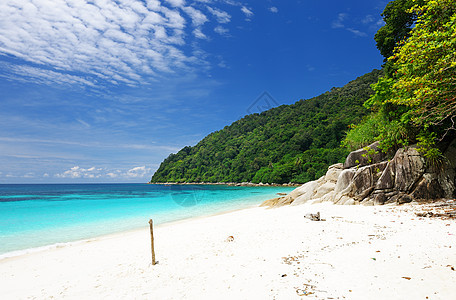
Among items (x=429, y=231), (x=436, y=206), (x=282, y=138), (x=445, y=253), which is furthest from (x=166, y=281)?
(x=282, y=138)

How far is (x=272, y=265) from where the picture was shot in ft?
20.9

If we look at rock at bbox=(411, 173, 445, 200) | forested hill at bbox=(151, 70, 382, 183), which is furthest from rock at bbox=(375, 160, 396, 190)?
forested hill at bbox=(151, 70, 382, 183)

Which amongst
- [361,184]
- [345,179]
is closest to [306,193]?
[345,179]

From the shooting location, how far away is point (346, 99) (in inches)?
3066

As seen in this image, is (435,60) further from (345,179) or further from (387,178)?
(345,179)

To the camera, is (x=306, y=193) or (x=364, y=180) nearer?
(x=364, y=180)

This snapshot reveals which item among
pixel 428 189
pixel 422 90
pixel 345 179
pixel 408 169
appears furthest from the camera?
pixel 345 179

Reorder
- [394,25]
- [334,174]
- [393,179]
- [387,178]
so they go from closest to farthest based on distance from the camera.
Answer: [393,179] < [387,178] < [394,25] < [334,174]

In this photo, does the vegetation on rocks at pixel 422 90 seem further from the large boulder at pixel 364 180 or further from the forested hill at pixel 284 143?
the forested hill at pixel 284 143

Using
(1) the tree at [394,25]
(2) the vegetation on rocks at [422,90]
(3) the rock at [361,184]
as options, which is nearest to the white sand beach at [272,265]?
(3) the rock at [361,184]

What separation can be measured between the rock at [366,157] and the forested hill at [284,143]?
138ft

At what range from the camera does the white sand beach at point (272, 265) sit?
16.3 ft

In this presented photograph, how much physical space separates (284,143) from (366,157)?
66872 millimetres

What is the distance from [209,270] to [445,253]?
236 inches
